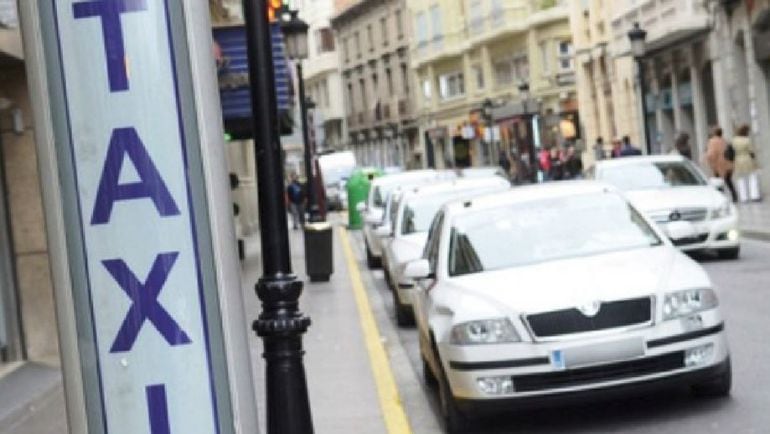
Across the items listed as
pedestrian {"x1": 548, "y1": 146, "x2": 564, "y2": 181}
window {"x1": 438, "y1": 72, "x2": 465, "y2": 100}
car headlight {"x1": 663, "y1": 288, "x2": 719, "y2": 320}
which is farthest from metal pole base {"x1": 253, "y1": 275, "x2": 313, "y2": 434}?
window {"x1": 438, "y1": 72, "x2": 465, "y2": 100}

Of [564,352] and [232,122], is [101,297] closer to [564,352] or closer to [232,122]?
[564,352]

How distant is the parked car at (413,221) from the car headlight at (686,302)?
6.52m

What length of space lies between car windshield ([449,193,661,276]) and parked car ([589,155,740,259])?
23.3 ft

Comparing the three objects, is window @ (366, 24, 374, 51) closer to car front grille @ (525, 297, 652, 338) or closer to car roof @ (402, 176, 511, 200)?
car roof @ (402, 176, 511, 200)

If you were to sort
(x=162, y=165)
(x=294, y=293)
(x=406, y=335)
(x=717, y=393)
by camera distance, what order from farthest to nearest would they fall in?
(x=406, y=335) < (x=717, y=393) < (x=294, y=293) < (x=162, y=165)

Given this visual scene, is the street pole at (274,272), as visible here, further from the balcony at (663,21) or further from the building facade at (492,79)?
the building facade at (492,79)

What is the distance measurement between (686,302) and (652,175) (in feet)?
38.0

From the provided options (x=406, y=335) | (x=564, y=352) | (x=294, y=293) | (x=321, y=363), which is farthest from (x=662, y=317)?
(x=406, y=335)

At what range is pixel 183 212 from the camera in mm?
3861

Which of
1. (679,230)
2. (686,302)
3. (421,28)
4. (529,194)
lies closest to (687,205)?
(679,230)

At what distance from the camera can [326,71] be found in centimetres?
9894

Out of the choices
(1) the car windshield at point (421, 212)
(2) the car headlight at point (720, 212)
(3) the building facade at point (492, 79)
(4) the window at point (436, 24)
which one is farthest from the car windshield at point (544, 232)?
(4) the window at point (436, 24)

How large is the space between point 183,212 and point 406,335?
10807 mm

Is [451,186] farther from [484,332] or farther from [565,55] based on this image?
[565,55]
